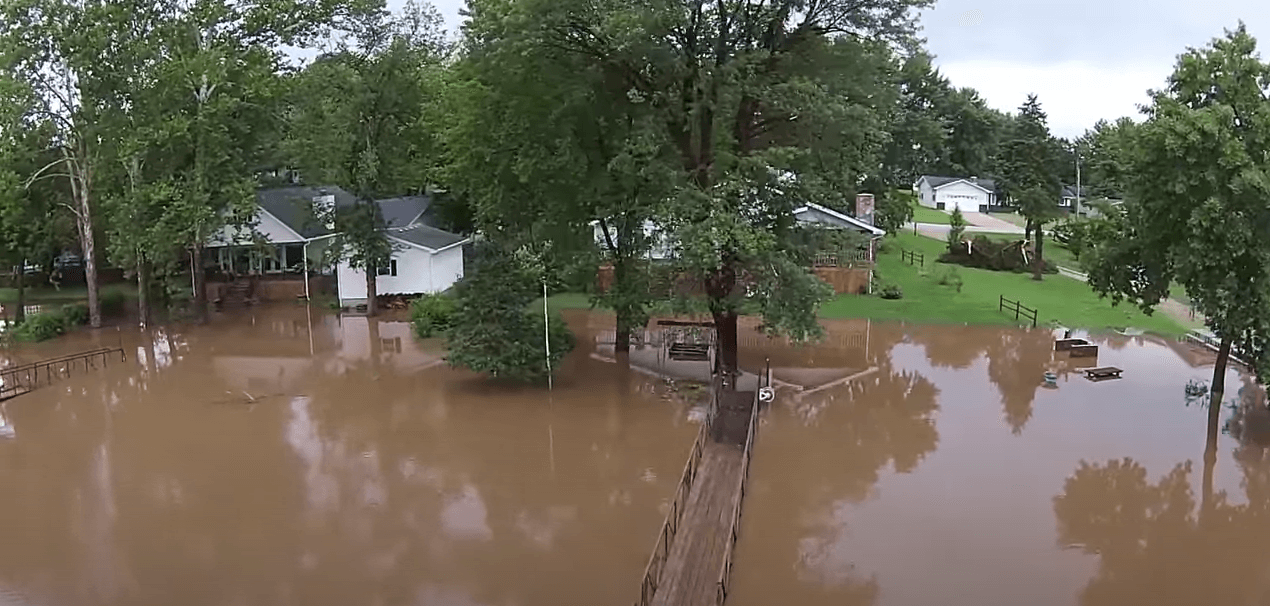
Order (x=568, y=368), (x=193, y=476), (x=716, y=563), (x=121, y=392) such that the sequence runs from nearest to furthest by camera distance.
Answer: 1. (x=716, y=563)
2. (x=193, y=476)
3. (x=121, y=392)
4. (x=568, y=368)

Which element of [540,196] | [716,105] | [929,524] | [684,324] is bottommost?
[929,524]

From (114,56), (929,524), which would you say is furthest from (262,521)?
(114,56)

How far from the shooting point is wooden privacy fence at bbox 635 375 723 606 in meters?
11.1

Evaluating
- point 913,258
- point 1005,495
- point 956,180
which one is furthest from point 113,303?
point 956,180

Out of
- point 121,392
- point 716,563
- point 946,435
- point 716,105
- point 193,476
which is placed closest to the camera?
point 716,563

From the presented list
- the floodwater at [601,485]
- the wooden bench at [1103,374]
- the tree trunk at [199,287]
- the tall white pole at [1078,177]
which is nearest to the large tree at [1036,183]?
the tall white pole at [1078,177]

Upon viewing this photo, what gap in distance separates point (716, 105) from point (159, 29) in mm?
18699

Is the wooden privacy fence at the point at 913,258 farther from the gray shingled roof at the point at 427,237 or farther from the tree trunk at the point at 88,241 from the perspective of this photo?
the tree trunk at the point at 88,241

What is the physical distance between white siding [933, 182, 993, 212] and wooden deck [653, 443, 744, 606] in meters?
57.9

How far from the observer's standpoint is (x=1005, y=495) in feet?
49.1

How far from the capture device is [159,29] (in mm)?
28562

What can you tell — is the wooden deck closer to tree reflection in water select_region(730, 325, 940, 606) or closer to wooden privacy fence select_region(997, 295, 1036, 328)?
tree reflection in water select_region(730, 325, 940, 606)

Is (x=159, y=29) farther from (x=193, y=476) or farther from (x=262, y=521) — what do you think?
(x=262, y=521)

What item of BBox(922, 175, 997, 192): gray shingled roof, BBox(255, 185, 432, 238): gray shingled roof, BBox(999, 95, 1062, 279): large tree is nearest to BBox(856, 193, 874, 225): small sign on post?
BBox(999, 95, 1062, 279): large tree
